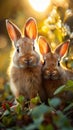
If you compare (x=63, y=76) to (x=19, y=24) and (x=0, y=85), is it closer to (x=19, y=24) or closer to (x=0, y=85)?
(x=0, y=85)

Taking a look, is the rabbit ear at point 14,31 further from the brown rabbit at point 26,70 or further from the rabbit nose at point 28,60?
the rabbit nose at point 28,60

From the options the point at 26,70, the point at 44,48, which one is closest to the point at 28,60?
the point at 26,70

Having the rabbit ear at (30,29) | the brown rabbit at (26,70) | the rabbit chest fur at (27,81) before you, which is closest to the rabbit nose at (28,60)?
the brown rabbit at (26,70)

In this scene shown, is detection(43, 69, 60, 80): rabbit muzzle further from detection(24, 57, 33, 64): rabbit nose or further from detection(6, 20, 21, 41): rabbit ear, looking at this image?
detection(6, 20, 21, 41): rabbit ear

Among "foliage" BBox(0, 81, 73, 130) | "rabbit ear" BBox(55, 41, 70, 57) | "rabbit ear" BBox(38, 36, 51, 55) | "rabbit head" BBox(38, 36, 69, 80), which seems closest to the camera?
"foliage" BBox(0, 81, 73, 130)

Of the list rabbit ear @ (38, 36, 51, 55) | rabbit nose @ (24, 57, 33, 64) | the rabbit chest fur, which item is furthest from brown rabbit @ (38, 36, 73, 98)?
rabbit nose @ (24, 57, 33, 64)

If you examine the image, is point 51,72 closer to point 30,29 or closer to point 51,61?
point 51,61

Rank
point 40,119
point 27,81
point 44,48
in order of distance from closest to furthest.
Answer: point 40,119
point 27,81
point 44,48
